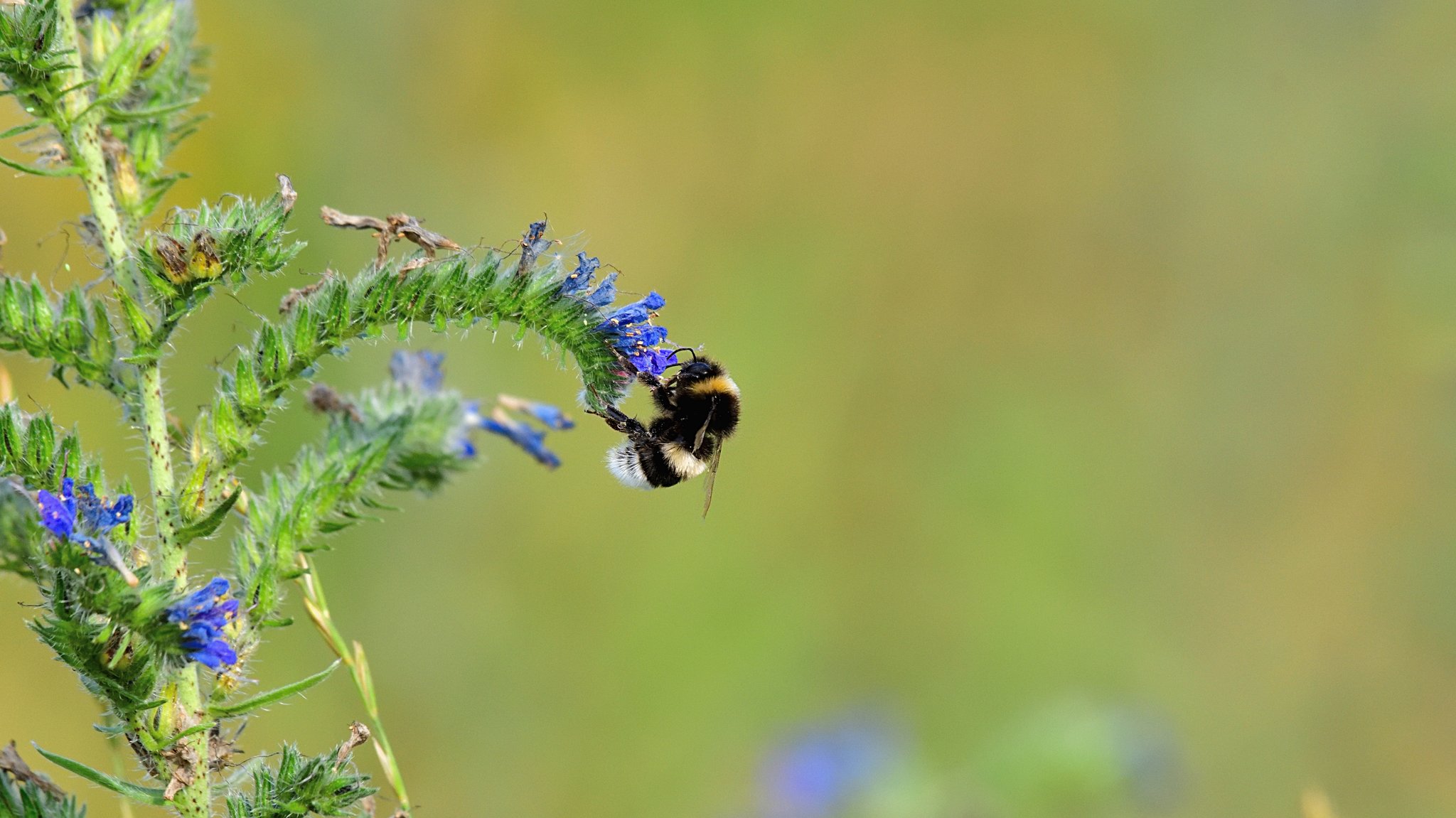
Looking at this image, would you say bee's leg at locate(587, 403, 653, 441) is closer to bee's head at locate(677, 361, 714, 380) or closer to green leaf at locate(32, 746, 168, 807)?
bee's head at locate(677, 361, 714, 380)

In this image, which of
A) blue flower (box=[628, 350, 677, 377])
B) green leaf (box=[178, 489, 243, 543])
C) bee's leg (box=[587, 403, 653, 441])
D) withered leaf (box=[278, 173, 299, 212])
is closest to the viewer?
green leaf (box=[178, 489, 243, 543])

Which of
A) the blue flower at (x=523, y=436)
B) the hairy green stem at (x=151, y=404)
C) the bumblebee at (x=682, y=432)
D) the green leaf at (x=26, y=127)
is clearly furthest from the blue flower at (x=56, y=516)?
the bumblebee at (x=682, y=432)

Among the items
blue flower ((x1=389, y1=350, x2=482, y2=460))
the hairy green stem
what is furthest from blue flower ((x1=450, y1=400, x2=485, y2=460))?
the hairy green stem

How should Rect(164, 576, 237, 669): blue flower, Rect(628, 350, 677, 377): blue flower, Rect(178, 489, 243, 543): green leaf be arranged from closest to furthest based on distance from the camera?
Rect(164, 576, 237, 669): blue flower < Rect(178, 489, 243, 543): green leaf < Rect(628, 350, 677, 377): blue flower

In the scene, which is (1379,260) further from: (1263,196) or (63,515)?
(63,515)

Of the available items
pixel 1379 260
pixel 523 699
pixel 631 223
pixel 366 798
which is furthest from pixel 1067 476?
pixel 366 798

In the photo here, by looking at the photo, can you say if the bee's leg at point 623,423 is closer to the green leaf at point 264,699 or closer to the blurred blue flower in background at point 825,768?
the green leaf at point 264,699

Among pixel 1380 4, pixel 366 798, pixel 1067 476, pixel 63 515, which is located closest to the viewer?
pixel 63 515
